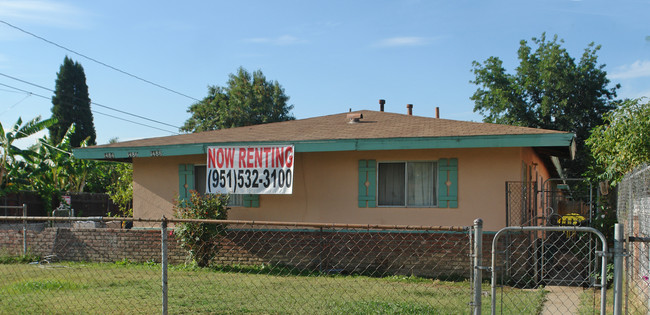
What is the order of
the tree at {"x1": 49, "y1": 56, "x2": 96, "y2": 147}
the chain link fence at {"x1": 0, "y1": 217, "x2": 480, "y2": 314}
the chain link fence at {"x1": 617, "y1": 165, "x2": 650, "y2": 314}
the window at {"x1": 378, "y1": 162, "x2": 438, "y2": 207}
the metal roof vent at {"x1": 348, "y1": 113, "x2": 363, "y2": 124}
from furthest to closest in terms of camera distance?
the tree at {"x1": 49, "y1": 56, "x2": 96, "y2": 147} < the metal roof vent at {"x1": 348, "y1": 113, "x2": 363, "y2": 124} < the window at {"x1": 378, "y1": 162, "x2": 438, "y2": 207} < the chain link fence at {"x1": 0, "y1": 217, "x2": 480, "y2": 314} < the chain link fence at {"x1": 617, "y1": 165, "x2": 650, "y2": 314}

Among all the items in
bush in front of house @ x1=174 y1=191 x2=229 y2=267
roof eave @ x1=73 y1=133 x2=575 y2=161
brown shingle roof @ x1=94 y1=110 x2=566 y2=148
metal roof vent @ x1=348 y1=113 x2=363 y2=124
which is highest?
metal roof vent @ x1=348 y1=113 x2=363 y2=124

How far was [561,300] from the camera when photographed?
9508 millimetres

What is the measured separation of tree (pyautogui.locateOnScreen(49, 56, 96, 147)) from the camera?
137 feet

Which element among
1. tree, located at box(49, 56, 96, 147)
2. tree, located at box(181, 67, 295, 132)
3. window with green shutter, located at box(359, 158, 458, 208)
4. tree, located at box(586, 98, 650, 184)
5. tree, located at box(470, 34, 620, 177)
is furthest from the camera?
tree, located at box(49, 56, 96, 147)

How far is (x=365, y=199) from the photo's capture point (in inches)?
506

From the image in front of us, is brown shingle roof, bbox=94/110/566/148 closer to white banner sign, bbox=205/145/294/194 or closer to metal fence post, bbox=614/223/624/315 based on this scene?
white banner sign, bbox=205/145/294/194

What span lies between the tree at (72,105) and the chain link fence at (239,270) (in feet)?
91.8

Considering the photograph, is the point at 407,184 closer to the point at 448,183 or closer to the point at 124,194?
the point at 448,183

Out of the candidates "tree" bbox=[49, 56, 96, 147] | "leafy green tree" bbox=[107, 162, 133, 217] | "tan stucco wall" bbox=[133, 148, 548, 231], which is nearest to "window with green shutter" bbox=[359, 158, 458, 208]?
"tan stucco wall" bbox=[133, 148, 548, 231]

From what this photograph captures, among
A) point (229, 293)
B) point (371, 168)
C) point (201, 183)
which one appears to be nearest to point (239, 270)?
point (201, 183)

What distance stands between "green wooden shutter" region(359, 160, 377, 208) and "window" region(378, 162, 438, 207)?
6.0 inches

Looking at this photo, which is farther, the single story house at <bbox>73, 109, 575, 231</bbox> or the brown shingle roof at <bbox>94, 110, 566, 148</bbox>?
the brown shingle roof at <bbox>94, 110, 566, 148</bbox>

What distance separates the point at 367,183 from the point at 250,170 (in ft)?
8.46

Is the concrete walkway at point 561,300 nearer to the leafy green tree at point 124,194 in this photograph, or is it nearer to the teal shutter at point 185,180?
the teal shutter at point 185,180
